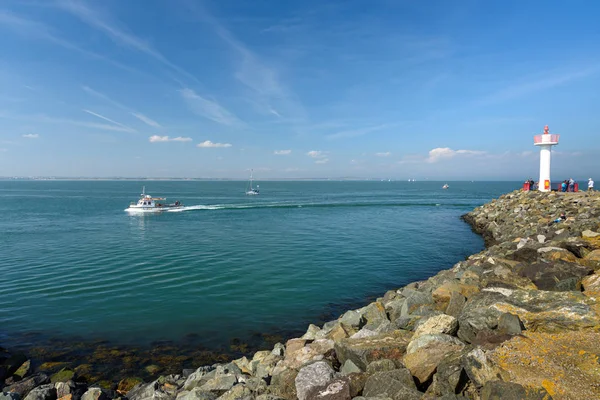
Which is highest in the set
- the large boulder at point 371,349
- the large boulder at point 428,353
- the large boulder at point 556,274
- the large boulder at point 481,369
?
the large boulder at point 556,274

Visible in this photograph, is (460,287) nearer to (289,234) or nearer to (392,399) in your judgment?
(392,399)

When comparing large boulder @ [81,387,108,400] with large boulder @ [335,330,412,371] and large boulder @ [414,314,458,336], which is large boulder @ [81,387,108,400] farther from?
large boulder @ [414,314,458,336]

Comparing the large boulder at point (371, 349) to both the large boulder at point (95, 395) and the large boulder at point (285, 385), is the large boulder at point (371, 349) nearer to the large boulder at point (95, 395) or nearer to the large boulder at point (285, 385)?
the large boulder at point (285, 385)

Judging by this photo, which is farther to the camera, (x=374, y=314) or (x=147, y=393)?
(x=374, y=314)

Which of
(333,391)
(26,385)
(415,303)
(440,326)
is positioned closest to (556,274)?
(415,303)

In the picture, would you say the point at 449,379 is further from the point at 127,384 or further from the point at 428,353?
the point at 127,384

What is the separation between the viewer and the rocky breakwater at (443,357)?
17.2 feet

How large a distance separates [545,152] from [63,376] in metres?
51.0

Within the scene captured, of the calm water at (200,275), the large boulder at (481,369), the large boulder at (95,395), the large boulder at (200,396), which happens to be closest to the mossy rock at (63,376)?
the large boulder at (95,395)

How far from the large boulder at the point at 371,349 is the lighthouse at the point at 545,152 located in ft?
151

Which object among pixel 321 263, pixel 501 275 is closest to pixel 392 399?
pixel 501 275

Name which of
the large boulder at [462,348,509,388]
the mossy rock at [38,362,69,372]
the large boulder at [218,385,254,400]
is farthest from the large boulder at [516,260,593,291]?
the mossy rock at [38,362,69,372]

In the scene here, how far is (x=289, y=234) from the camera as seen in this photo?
38.8m

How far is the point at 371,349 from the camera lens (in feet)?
22.8
